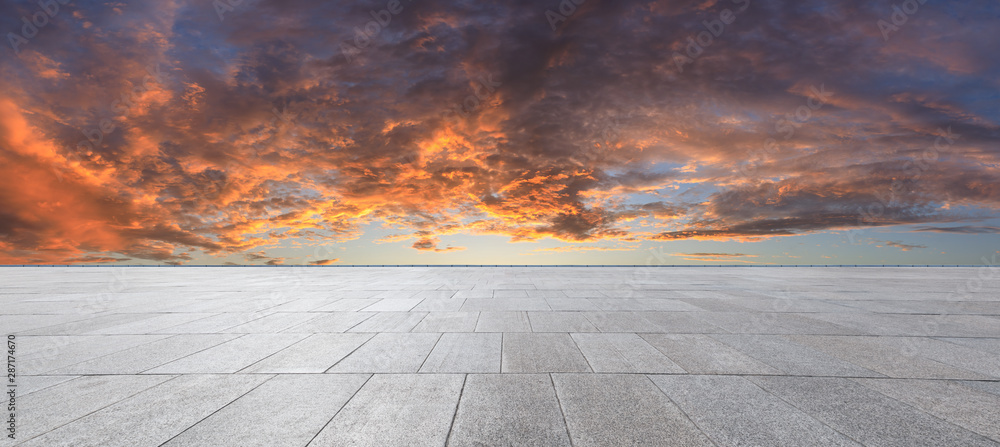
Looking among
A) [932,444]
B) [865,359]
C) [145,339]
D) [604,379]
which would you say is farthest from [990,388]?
[145,339]

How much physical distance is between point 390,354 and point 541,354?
121 inches

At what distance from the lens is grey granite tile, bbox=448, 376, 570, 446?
14.8 feet

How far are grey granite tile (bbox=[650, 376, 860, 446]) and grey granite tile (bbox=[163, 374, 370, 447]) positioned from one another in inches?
186

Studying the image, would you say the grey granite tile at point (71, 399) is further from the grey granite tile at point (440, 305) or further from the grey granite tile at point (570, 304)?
the grey granite tile at point (570, 304)

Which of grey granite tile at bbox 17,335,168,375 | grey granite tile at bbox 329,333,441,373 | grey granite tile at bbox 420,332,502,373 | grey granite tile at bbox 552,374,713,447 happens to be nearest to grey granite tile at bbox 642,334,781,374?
grey granite tile at bbox 552,374,713,447

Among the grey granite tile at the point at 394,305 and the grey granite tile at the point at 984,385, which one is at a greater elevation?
the grey granite tile at the point at 394,305

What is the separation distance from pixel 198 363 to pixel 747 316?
14.5 meters

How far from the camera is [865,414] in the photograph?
5215 millimetres

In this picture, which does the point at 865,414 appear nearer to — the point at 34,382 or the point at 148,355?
the point at 148,355

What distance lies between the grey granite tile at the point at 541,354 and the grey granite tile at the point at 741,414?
5.18 ft

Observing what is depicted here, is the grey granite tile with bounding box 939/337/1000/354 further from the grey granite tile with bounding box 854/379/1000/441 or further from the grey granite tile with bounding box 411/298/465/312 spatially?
the grey granite tile with bounding box 411/298/465/312

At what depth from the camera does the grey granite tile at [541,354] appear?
7191mm

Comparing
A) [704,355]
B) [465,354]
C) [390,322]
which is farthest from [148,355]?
[704,355]

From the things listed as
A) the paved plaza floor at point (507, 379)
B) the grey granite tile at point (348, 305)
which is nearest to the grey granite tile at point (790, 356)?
the paved plaza floor at point (507, 379)
